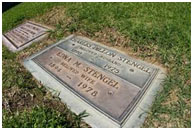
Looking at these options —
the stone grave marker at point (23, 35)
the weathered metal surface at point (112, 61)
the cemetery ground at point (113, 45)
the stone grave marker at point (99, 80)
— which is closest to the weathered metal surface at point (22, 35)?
the stone grave marker at point (23, 35)

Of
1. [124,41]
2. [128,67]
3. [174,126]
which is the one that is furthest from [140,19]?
[174,126]

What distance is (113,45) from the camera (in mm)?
3844

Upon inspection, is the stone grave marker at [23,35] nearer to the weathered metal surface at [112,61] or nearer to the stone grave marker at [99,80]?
the stone grave marker at [99,80]

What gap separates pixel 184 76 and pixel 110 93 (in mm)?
908

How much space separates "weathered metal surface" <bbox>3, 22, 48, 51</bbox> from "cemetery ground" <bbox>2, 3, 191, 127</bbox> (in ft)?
0.58

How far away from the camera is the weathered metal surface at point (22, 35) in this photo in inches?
171

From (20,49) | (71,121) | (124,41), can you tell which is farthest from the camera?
(20,49)

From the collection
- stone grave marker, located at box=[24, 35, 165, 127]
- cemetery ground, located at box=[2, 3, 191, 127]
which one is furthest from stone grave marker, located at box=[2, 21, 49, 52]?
stone grave marker, located at box=[24, 35, 165, 127]

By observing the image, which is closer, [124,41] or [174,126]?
[174,126]

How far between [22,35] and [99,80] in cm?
225

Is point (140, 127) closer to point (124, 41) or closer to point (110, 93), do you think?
point (110, 93)

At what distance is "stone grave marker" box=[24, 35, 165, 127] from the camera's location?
8.67 feet

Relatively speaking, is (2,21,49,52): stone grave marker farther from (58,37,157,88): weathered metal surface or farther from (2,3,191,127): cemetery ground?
(58,37,157,88): weathered metal surface

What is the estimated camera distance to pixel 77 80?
312 centimetres
